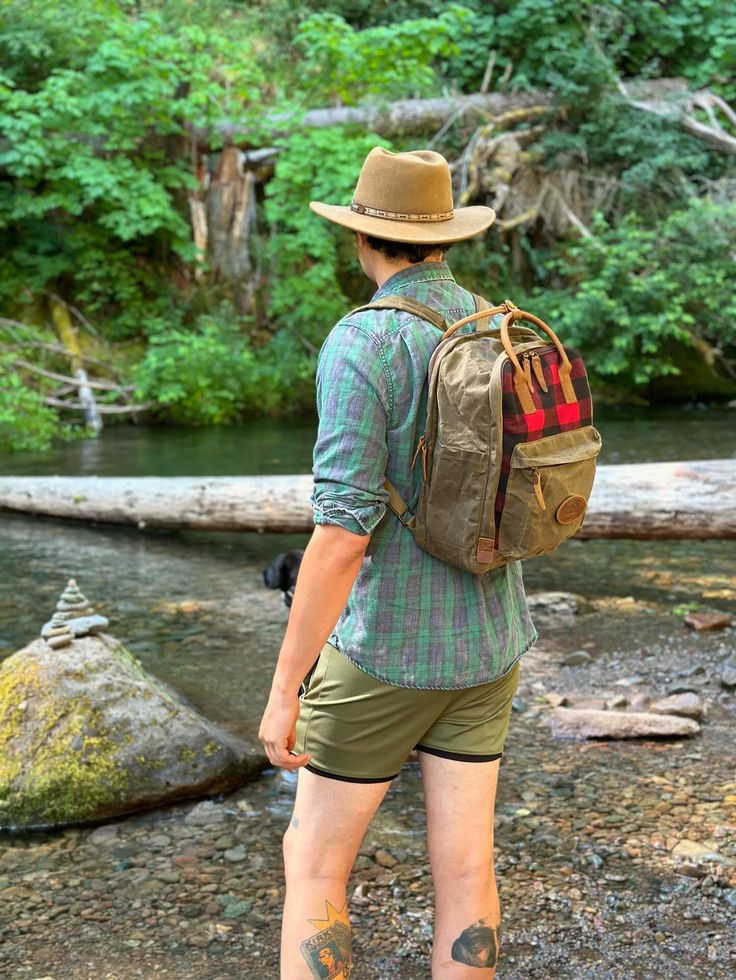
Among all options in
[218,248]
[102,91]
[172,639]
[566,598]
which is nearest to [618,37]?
[218,248]

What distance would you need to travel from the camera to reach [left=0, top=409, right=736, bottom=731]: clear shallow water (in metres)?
5.27

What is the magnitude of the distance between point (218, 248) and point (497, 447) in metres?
15.6

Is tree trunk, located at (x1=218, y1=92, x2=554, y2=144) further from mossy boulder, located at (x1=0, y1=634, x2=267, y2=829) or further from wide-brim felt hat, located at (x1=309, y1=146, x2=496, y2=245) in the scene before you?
wide-brim felt hat, located at (x1=309, y1=146, x2=496, y2=245)

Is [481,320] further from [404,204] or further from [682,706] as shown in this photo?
[682,706]

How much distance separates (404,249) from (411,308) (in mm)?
177

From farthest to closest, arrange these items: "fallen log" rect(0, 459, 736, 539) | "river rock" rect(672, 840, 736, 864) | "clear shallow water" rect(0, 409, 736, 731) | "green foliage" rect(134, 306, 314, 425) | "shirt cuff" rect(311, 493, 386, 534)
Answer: "green foliage" rect(134, 306, 314, 425) → "fallen log" rect(0, 459, 736, 539) → "clear shallow water" rect(0, 409, 736, 731) → "river rock" rect(672, 840, 736, 864) → "shirt cuff" rect(311, 493, 386, 534)

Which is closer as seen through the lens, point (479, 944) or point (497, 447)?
point (497, 447)

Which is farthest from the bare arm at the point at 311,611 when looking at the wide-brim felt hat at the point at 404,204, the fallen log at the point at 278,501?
the fallen log at the point at 278,501

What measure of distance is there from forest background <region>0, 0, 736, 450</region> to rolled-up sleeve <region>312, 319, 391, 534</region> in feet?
37.2

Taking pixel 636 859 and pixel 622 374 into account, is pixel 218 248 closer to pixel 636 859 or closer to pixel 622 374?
pixel 622 374

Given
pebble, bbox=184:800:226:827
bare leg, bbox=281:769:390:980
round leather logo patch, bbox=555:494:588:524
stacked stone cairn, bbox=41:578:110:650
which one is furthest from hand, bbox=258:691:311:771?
stacked stone cairn, bbox=41:578:110:650

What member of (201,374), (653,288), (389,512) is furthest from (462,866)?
A: (201,374)

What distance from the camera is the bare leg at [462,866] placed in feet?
6.86

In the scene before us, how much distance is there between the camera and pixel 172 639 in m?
5.70
